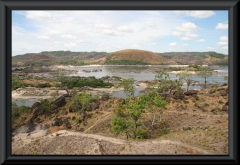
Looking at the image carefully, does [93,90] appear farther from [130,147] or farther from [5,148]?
[5,148]

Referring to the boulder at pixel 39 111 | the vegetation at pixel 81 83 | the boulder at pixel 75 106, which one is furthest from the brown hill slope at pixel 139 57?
the boulder at pixel 39 111

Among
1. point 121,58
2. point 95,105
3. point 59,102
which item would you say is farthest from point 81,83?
point 121,58

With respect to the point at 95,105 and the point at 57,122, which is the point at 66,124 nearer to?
the point at 57,122

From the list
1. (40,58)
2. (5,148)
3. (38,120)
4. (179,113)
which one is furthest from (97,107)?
(40,58)

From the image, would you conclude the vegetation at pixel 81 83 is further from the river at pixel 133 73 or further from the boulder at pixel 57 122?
the boulder at pixel 57 122

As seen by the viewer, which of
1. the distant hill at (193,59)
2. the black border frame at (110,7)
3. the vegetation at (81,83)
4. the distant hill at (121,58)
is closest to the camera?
the black border frame at (110,7)
